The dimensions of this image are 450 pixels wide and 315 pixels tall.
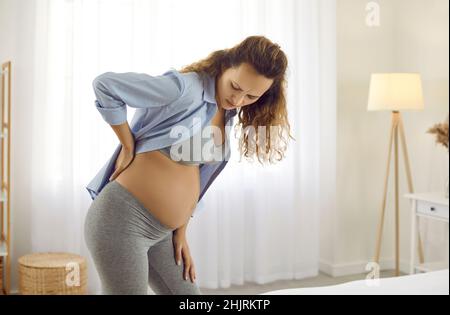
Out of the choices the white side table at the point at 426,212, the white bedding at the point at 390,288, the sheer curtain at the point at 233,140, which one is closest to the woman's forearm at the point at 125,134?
the white bedding at the point at 390,288

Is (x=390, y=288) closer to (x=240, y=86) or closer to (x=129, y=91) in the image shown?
(x=240, y=86)

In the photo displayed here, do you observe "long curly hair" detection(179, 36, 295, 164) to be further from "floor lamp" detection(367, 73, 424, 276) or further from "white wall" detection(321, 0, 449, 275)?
"floor lamp" detection(367, 73, 424, 276)

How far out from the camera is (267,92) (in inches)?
50.2

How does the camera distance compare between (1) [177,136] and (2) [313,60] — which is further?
(2) [313,60]

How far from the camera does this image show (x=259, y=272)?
2078 mm

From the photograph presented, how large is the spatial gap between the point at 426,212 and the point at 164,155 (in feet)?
4.08

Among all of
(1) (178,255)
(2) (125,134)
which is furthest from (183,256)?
(2) (125,134)

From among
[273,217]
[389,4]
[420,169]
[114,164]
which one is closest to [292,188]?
[273,217]

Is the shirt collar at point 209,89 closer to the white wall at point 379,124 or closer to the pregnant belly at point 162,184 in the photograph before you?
the pregnant belly at point 162,184

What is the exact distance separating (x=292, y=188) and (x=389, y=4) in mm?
691

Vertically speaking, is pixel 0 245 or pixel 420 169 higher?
pixel 420 169
